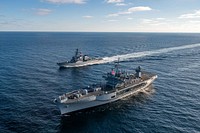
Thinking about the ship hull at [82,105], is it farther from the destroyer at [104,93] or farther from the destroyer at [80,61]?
the destroyer at [80,61]

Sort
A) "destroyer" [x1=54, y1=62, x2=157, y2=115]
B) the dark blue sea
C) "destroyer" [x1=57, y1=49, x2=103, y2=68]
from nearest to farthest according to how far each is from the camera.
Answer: the dark blue sea < "destroyer" [x1=54, y1=62, x2=157, y2=115] < "destroyer" [x1=57, y1=49, x2=103, y2=68]

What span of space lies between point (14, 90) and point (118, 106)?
4274cm

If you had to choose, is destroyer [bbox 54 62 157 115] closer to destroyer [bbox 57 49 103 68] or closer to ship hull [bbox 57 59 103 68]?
ship hull [bbox 57 59 103 68]

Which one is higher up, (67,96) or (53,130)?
(67,96)

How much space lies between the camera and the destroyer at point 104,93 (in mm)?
71025

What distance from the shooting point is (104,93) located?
257 feet

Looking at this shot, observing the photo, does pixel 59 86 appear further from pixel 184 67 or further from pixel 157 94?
pixel 184 67

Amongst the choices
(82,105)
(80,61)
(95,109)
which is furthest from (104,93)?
(80,61)

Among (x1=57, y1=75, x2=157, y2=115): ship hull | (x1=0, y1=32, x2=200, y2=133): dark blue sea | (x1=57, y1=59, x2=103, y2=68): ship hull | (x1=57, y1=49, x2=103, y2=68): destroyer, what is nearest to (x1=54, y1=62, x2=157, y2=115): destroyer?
(x1=57, y1=75, x2=157, y2=115): ship hull

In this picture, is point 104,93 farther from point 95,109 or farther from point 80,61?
point 80,61

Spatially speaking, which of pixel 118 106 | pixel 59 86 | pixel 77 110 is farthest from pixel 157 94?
pixel 59 86

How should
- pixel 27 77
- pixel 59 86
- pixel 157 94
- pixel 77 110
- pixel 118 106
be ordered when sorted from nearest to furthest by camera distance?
pixel 77 110, pixel 118 106, pixel 157 94, pixel 59 86, pixel 27 77

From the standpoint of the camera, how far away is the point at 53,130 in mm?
60750

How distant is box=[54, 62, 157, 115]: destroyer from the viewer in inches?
2796
